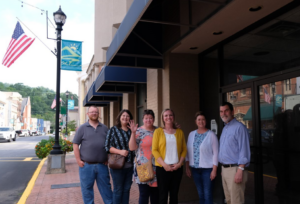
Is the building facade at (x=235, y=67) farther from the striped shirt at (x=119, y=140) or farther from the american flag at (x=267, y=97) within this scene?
the striped shirt at (x=119, y=140)

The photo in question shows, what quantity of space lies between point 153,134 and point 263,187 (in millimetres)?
1970

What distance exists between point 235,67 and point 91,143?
9.66 feet

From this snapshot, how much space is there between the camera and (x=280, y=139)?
4.20 meters

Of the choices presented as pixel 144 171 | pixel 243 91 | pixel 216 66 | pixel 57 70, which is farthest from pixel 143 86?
pixel 144 171

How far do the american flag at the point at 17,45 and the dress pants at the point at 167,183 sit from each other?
1106 centimetres

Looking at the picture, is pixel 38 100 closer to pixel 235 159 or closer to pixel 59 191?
pixel 59 191

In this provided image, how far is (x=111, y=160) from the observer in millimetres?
4457

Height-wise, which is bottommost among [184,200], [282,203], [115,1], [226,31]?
[184,200]

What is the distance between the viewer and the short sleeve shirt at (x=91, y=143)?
4680 mm

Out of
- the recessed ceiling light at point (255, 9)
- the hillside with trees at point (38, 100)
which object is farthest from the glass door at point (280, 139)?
the hillside with trees at point (38, 100)

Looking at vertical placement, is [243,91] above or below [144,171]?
above

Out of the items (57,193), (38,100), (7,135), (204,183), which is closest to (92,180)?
(204,183)

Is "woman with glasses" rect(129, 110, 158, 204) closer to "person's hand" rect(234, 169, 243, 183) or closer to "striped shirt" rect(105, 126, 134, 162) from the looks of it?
"striped shirt" rect(105, 126, 134, 162)

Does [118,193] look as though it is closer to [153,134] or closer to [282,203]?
[153,134]
